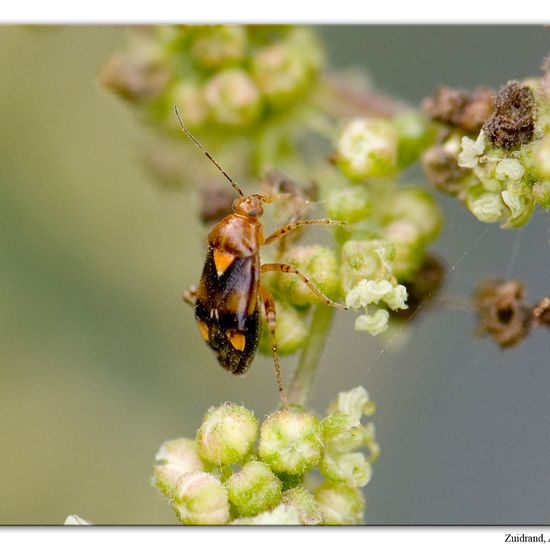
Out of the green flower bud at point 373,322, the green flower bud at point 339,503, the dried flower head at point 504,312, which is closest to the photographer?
the green flower bud at point 339,503

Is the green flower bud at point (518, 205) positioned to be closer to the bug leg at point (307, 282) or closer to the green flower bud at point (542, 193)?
the green flower bud at point (542, 193)

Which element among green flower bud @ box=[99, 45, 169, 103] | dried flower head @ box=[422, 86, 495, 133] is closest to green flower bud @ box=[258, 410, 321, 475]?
dried flower head @ box=[422, 86, 495, 133]

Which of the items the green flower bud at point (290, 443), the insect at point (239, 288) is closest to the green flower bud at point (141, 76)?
the insect at point (239, 288)

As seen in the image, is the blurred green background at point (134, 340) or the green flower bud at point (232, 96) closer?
the green flower bud at point (232, 96)

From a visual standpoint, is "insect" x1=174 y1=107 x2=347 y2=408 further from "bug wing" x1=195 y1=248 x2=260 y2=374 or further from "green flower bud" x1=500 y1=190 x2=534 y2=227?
"green flower bud" x1=500 y1=190 x2=534 y2=227
